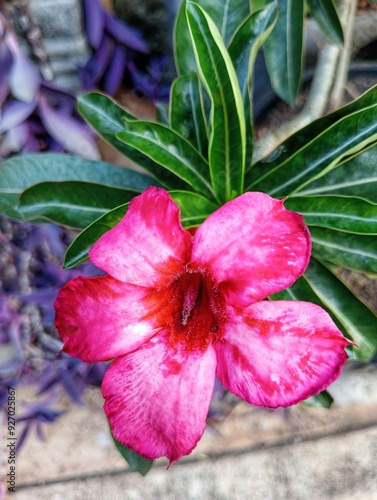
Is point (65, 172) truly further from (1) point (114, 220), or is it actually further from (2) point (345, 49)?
(2) point (345, 49)

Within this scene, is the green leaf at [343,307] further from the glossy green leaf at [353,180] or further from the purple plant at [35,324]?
the purple plant at [35,324]

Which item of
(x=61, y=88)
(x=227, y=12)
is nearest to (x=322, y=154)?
(x=227, y=12)

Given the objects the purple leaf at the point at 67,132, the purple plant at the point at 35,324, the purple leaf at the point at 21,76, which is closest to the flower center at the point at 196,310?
the purple plant at the point at 35,324

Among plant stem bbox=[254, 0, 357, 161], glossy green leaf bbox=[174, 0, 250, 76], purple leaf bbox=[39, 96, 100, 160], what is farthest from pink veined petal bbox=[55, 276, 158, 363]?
purple leaf bbox=[39, 96, 100, 160]

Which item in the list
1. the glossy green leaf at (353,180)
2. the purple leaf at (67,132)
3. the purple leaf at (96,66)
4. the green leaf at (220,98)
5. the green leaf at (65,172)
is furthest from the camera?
the purple leaf at (96,66)

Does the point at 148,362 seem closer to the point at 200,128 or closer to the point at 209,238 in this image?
the point at 209,238

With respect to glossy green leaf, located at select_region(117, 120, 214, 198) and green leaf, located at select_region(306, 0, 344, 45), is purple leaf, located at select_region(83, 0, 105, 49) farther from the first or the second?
glossy green leaf, located at select_region(117, 120, 214, 198)

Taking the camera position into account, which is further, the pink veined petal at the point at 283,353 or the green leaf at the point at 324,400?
the green leaf at the point at 324,400

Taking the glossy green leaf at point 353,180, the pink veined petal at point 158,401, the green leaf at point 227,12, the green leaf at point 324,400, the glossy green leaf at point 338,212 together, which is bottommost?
the green leaf at point 324,400
